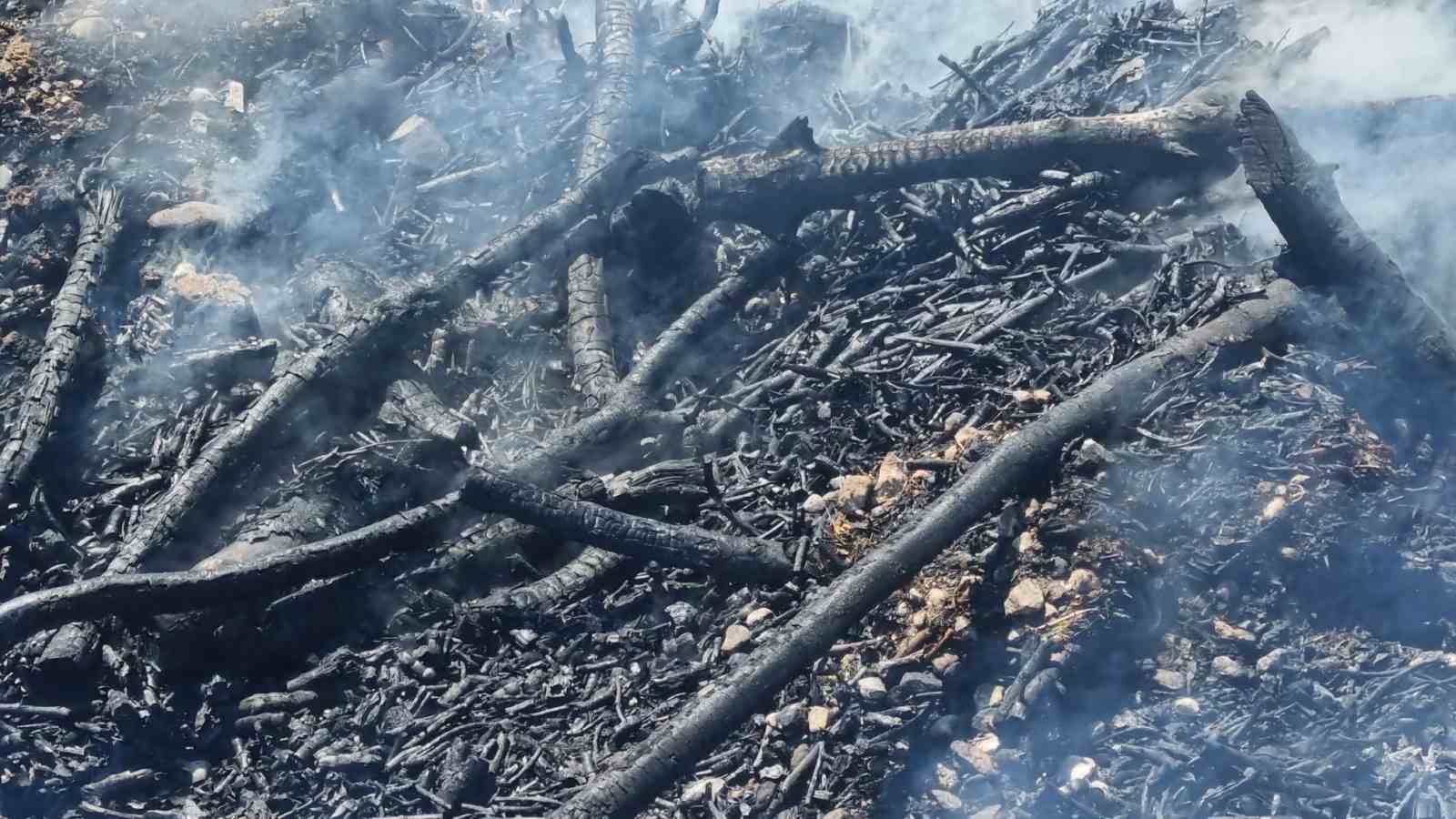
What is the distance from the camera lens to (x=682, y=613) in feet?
18.1

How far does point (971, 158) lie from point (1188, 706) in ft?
14.2

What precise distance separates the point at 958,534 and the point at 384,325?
168 inches

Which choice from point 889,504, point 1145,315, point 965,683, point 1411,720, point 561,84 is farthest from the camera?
point 561,84

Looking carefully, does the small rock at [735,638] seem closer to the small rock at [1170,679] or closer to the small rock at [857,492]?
the small rock at [857,492]

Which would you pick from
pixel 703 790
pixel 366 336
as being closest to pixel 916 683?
pixel 703 790

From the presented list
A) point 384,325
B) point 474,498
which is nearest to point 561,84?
point 384,325

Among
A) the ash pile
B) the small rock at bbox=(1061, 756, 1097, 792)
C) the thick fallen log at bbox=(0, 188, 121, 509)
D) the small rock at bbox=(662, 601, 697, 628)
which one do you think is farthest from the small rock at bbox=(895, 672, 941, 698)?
the thick fallen log at bbox=(0, 188, 121, 509)

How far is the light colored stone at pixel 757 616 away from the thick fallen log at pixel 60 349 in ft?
16.0

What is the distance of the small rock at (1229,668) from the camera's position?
4609 millimetres

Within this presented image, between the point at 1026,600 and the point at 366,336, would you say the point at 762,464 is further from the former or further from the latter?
the point at 366,336

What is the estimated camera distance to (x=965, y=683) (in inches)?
189

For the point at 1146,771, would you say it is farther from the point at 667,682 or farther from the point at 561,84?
the point at 561,84

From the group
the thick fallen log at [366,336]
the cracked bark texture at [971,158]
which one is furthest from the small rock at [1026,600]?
the thick fallen log at [366,336]

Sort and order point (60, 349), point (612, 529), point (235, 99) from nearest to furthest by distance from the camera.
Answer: point (612, 529) → point (60, 349) → point (235, 99)
